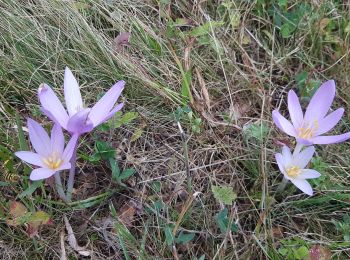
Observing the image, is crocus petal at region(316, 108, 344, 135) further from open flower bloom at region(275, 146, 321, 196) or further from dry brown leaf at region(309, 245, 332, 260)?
dry brown leaf at region(309, 245, 332, 260)

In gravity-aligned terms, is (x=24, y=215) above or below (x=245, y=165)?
above

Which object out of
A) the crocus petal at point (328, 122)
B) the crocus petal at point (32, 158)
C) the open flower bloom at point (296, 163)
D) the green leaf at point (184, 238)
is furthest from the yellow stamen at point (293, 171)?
the crocus petal at point (32, 158)

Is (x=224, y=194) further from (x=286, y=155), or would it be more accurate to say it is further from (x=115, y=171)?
(x=115, y=171)

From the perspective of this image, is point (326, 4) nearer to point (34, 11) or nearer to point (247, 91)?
point (247, 91)

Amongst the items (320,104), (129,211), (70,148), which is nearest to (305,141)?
(320,104)

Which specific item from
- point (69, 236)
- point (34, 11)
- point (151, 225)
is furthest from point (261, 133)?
point (34, 11)

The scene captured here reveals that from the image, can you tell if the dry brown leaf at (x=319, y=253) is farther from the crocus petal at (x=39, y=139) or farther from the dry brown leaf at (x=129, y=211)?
the crocus petal at (x=39, y=139)
